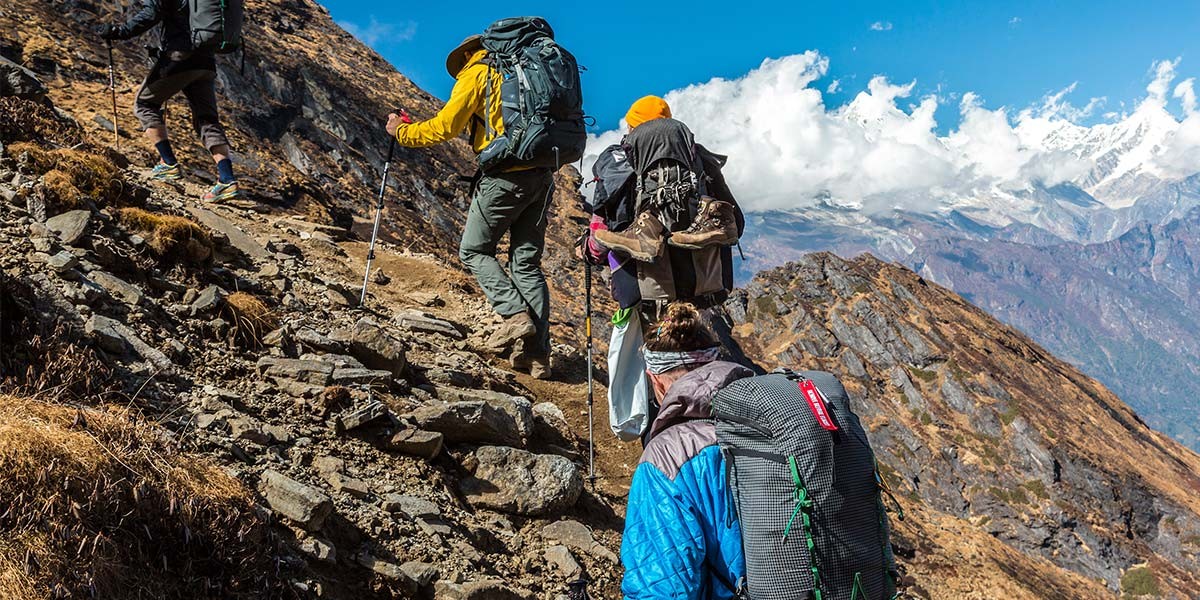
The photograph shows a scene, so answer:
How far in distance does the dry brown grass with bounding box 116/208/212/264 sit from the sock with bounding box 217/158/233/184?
13.2 ft

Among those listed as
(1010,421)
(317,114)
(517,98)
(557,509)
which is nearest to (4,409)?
(557,509)

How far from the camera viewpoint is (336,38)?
62031mm

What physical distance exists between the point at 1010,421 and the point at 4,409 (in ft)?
328

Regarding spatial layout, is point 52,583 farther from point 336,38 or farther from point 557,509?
point 336,38

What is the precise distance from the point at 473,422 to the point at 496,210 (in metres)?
2.76

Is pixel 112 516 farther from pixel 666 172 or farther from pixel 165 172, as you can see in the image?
pixel 165 172

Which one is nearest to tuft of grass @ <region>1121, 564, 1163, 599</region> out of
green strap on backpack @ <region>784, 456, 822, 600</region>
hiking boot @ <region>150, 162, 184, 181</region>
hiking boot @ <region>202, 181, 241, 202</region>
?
hiking boot @ <region>202, 181, 241, 202</region>

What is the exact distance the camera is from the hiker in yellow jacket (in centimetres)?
753

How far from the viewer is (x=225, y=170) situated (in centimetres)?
1123

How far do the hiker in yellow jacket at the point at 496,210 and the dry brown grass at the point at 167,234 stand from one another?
2.32 metres

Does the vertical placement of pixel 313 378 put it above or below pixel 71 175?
below

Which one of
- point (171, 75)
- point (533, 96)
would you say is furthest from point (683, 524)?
point (171, 75)

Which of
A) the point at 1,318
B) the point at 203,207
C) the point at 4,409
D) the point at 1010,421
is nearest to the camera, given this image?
the point at 4,409

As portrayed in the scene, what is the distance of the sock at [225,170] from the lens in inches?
435
